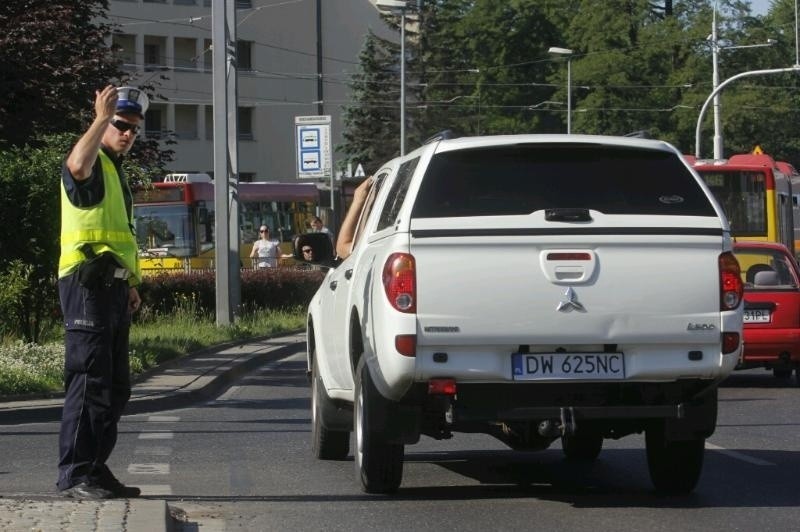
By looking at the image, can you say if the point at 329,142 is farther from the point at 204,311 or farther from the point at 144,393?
the point at 144,393

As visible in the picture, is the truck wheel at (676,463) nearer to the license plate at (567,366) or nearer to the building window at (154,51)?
the license plate at (567,366)

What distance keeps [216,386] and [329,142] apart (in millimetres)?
17862

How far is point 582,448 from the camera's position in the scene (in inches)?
444

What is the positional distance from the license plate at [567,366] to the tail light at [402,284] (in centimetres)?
56

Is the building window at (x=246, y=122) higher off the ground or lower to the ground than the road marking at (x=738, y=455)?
higher

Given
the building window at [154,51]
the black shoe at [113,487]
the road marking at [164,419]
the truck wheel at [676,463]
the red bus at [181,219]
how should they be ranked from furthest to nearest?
the building window at [154,51], the red bus at [181,219], the road marking at [164,419], the truck wheel at [676,463], the black shoe at [113,487]

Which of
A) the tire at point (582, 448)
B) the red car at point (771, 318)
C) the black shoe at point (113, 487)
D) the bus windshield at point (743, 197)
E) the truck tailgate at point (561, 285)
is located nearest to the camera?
the truck tailgate at point (561, 285)

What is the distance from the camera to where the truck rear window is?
8922mm

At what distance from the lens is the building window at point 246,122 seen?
83188mm

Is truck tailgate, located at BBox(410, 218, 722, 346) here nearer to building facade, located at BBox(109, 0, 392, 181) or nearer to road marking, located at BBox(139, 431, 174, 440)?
road marking, located at BBox(139, 431, 174, 440)

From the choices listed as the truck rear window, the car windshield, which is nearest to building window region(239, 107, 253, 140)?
the car windshield

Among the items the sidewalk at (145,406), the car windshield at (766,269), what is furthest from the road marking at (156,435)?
the car windshield at (766,269)

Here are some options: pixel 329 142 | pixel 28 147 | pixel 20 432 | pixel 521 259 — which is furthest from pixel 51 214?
pixel 329 142

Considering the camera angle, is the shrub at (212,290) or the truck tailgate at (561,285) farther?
the shrub at (212,290)
